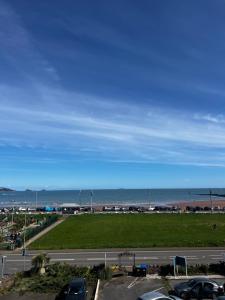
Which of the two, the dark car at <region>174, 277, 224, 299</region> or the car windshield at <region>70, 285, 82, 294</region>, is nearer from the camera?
the dark car at <region>174, 277, 224, 299</region>

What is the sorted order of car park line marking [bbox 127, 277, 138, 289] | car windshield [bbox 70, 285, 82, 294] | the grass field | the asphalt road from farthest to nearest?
the grass field → the asphalt road → car park line marking [bbox 127, 277, 138, 289] → car windshield [bbox 70, 285, 82, 294]

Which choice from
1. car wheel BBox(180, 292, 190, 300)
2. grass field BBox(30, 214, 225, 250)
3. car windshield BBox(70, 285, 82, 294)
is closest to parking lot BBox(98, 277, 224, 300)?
car windshield BBox(70, 285, 82, 294)

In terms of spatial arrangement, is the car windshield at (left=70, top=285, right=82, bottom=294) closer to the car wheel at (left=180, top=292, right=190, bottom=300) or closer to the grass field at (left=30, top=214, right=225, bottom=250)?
the car wheel at (left=180, top=292, right=190, bottom=300)

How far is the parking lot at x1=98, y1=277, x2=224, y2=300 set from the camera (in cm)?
3322

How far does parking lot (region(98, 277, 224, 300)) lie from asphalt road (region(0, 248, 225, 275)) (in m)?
6.54

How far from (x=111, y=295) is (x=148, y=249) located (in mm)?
19572

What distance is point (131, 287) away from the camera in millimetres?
35500

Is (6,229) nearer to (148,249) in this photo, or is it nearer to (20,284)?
(148,249)

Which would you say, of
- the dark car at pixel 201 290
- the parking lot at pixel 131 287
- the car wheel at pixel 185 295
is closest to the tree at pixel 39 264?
the parking lot at pixel 131 287

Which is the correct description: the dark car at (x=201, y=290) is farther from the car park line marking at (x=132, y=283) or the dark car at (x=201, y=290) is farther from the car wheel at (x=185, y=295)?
the car park line marking at (x=132, y=283)

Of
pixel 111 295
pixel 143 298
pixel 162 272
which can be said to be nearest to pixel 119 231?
pixel 162 272

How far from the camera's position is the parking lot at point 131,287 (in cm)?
3322

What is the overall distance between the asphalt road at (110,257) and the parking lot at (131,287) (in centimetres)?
654

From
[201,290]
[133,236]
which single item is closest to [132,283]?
[201,290]
